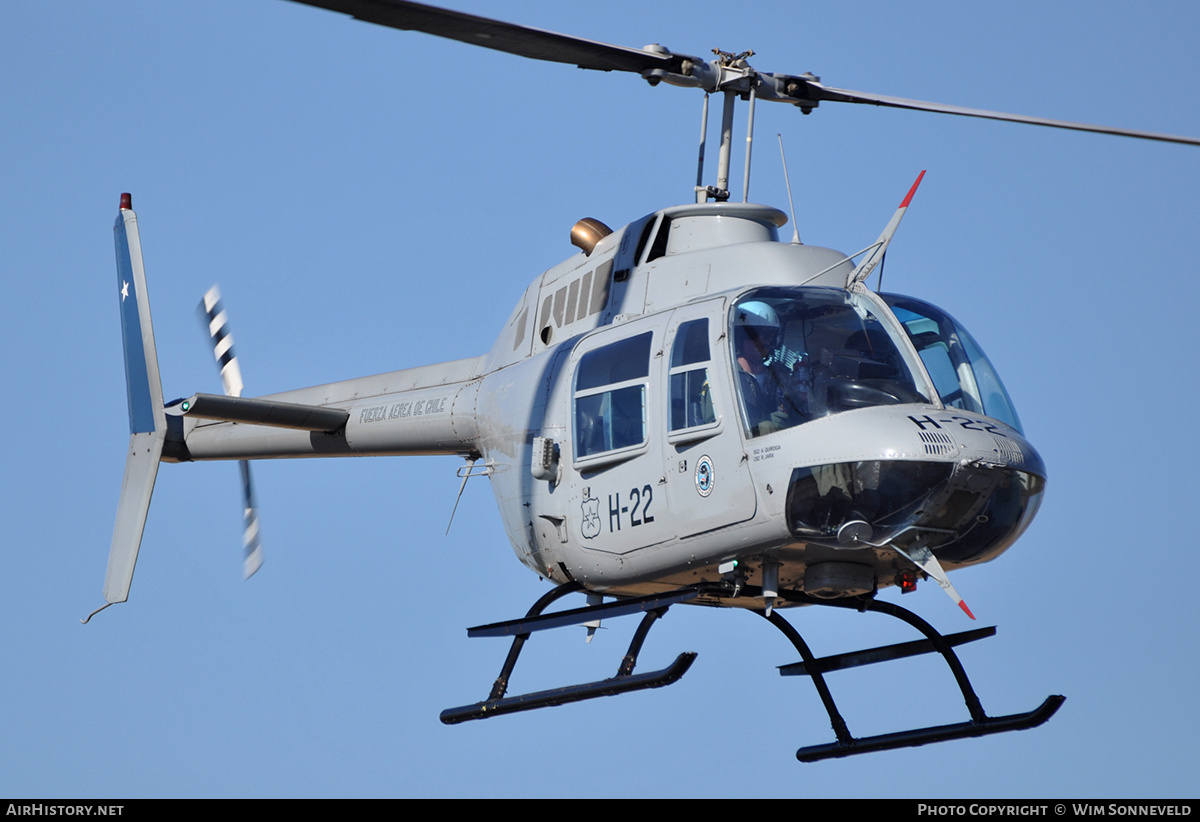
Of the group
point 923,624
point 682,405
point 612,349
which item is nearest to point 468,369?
point 612,349

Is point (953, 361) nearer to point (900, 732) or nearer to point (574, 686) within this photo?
point (900, 732)

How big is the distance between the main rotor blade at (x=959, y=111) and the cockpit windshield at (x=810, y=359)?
218 centimetres

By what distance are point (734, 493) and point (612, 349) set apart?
1.98 metres

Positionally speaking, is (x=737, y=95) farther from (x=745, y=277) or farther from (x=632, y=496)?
(x=632, y=496)

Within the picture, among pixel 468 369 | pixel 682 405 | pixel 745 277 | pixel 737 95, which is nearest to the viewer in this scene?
pixel 682 405

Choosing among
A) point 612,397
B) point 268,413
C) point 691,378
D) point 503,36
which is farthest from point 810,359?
point 268,413

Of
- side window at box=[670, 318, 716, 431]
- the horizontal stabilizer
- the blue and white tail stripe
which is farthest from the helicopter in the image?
the blue and white tail stripe

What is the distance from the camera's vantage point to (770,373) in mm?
11727

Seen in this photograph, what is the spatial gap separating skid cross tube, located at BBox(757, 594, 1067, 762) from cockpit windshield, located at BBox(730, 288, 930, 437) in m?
2.16

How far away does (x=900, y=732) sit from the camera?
13.3m

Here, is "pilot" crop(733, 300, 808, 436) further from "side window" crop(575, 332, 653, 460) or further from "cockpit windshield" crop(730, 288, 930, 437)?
"side window" crop(575, 332, 653, 460)

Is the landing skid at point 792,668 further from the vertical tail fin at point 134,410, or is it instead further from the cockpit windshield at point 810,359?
the vertical tail fin at point 134,410

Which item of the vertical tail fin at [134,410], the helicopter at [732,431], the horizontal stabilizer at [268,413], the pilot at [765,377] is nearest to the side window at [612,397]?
the helicopter at [732,431]

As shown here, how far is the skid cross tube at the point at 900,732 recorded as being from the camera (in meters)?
12.8
